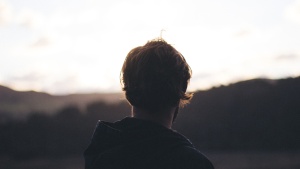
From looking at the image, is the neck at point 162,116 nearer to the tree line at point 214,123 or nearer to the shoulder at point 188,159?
the shoulder at point 188,159

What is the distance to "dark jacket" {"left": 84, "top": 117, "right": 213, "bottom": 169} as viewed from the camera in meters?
2.28

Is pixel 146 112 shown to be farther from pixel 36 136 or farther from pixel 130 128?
pixel 36 136

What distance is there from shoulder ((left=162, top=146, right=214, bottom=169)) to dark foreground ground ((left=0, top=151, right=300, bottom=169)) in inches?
533

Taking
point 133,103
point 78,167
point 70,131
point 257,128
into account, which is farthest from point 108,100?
point 133,103

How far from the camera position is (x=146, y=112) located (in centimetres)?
248

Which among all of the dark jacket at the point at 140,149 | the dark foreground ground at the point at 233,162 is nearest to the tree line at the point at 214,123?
the dark foreground ground at the point at 233,162

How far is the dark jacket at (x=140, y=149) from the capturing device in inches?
89.7

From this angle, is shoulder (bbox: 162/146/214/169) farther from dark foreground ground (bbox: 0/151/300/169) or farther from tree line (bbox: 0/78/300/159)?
tree line (bbox: 0/78/300/159)

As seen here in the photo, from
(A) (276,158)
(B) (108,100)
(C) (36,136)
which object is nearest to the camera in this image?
(A) (276,158)

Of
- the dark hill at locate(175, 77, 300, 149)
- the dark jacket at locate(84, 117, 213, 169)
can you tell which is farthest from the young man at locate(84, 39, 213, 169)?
the dark hill at locate(175, 77, 300, 149)

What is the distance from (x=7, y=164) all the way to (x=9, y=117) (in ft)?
17.5

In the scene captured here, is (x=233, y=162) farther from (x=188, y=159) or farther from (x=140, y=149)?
(x=188, y=159)

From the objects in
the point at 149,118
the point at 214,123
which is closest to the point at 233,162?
the point at 214,123

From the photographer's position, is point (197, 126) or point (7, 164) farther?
point (197, 126)
